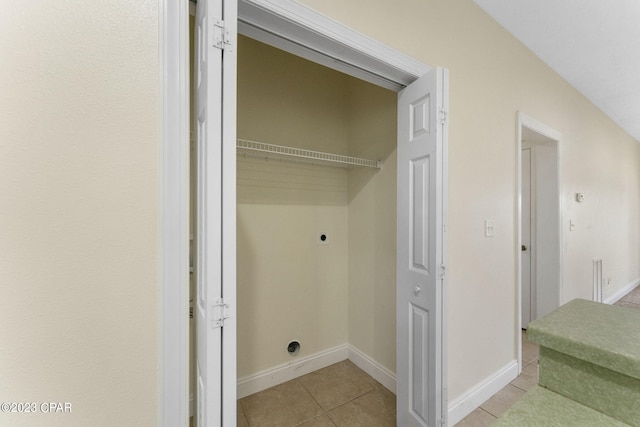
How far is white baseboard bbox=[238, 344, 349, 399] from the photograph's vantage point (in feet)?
6.29

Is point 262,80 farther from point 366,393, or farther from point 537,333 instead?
point 366,393

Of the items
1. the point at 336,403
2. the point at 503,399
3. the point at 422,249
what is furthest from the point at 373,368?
the point at 422,249

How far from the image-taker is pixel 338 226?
2385mm

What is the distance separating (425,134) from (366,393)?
1854mm

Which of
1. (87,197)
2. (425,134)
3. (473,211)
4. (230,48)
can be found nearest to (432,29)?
(425,134)

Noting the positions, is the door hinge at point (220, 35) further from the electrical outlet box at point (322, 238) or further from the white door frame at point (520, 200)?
the white door frame at point (520, 200)

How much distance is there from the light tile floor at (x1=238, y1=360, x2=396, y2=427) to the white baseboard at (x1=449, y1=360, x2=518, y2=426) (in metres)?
0.38

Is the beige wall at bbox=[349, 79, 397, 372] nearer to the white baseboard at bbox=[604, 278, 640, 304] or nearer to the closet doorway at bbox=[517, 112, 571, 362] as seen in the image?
the closet doorway at bbox=[517, 112, 571, 362]

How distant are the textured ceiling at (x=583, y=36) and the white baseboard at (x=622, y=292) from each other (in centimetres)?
284

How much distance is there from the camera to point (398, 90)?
1.57 meters

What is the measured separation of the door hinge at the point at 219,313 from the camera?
71cm

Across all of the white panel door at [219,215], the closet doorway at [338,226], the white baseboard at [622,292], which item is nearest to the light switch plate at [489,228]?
the closet doorway at [338,226]

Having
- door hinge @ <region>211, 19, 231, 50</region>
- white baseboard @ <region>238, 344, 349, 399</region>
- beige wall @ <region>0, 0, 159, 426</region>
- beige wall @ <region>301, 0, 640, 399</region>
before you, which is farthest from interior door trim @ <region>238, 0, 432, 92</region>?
white baseboard @ <region>238, 344, 349, 399</region>

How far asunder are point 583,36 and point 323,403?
3.37 meters
